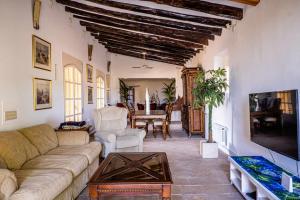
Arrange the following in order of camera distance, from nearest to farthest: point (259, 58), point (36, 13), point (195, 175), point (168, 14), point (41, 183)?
point (41, 183) < point (259, 58) < point (195, 175) < point (36, 13) < point (168, 14)

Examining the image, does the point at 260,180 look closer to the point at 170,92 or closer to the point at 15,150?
the point at 15,150

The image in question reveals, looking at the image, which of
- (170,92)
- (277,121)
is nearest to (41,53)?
(277,121)

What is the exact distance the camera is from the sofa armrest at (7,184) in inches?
72.2

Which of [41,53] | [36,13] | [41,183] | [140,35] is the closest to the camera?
[41,183]

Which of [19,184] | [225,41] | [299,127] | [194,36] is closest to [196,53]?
[194,36]

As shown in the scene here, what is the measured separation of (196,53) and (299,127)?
575cm

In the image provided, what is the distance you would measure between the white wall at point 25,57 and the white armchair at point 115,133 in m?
0.92

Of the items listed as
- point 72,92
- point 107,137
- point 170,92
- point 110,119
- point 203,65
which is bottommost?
point 107,137

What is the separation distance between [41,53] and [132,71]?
6761 millimetres

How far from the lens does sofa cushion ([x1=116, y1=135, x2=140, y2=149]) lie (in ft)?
14.5

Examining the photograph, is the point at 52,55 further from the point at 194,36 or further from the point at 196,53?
the point at 196,53

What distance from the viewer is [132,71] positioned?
10.9 m

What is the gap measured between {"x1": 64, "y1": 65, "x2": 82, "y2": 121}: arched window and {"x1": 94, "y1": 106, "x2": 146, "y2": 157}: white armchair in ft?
3.54

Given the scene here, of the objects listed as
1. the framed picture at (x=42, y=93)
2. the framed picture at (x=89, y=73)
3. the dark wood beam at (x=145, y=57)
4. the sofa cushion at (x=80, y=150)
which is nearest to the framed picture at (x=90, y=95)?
the framed picture at (x=89, y=73)
